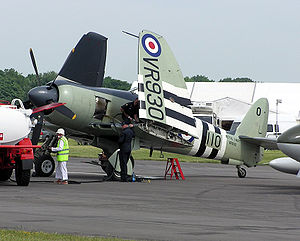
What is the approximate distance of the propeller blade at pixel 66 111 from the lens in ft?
74.0

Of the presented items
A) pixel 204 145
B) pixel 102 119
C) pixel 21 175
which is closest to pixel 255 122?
pixel 204 145

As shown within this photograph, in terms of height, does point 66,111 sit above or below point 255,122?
below

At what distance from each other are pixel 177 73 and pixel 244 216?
10.8m

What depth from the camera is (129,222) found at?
38.8ft

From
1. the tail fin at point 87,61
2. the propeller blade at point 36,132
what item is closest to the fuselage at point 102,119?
the tail fin at point 87,61

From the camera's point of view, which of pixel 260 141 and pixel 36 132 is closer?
pixel 36 132

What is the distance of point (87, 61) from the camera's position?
2438 centimetres

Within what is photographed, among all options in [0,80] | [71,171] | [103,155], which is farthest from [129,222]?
[0,80]

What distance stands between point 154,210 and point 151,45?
983cm

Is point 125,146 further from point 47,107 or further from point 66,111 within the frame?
point 47,107

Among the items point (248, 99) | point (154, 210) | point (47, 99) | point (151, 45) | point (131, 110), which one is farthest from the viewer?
point (248, 99)

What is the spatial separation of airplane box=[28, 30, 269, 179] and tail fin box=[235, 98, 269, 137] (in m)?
2.02

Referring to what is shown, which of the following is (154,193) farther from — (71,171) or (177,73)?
(71,171)

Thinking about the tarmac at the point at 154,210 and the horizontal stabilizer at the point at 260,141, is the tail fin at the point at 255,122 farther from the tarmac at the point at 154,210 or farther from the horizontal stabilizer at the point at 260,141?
the tarmac at the point at 154,210
